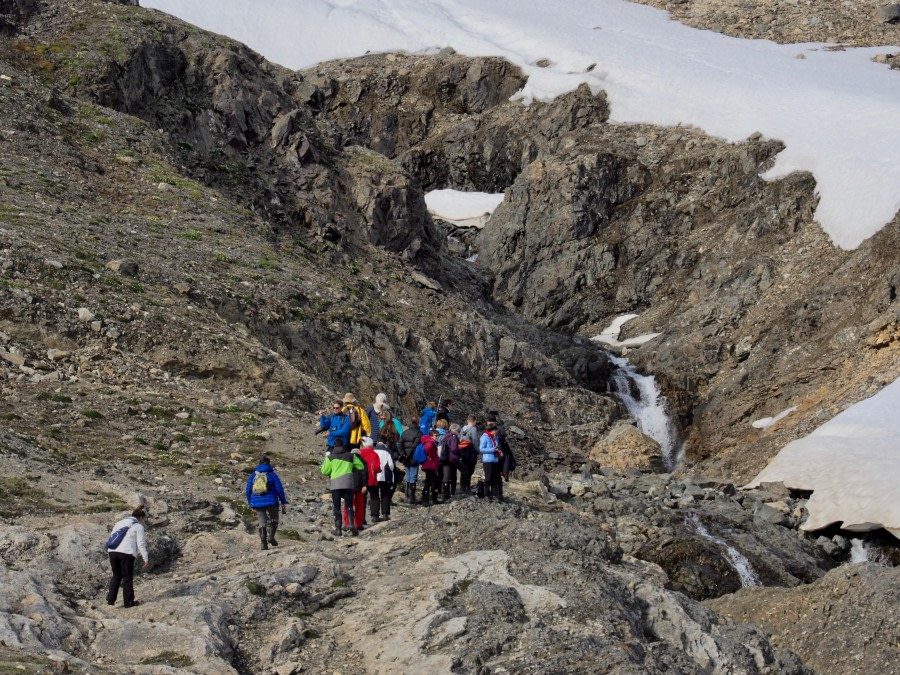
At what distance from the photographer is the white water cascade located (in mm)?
57094

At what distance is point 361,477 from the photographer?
2092cm

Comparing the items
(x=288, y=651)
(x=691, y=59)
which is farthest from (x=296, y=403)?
(x=691, y=59)

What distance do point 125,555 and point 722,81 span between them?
296ft

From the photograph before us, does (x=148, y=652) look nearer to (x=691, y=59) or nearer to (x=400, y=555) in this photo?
(x=400, y=555)

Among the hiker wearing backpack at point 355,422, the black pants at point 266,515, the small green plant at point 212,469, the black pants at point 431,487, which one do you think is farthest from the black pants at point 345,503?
the small green plant at point 212,469

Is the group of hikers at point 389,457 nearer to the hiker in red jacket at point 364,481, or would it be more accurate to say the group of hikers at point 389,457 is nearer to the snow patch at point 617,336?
the hiker in red jacket at point 364,481

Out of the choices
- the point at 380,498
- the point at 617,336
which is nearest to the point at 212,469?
the point at 380,498

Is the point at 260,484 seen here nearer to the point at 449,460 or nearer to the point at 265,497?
the point at 265,497

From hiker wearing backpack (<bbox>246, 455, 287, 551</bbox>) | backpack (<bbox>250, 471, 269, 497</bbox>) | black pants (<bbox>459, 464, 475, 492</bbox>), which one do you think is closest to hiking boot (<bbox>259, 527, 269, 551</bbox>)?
hiker wearing backpack (<bbox>246, 455, 287, 551</bbox>)

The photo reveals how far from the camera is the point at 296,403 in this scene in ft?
106

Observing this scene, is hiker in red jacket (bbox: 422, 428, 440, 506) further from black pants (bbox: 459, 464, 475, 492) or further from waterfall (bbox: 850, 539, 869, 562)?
waterfall (bbox: 850, 539, 869, 562)

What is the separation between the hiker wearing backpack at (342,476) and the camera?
2053 cm

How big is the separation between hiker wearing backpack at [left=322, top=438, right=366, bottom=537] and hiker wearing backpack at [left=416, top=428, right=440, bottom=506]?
2.22 m

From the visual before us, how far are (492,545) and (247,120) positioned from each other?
37436mm
